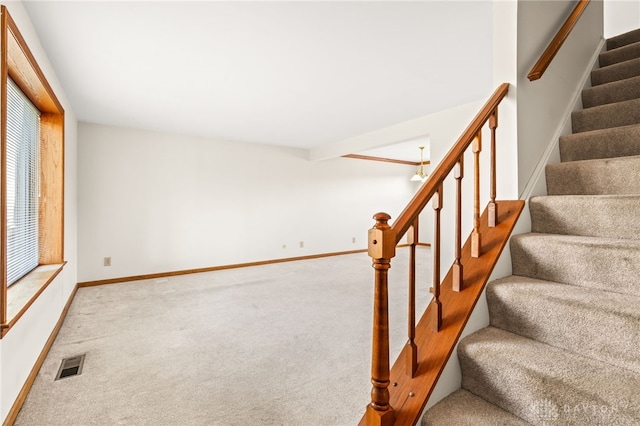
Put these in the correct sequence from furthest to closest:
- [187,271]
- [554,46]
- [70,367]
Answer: [187,271]
[70,367]
[554,46]

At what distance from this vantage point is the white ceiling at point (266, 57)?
1960mm

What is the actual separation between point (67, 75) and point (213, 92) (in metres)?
1.26

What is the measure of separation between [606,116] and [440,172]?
58.6 inches

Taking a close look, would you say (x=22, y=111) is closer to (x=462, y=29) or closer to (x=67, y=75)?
(x=67, y=75)

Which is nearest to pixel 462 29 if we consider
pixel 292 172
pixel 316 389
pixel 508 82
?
pixel 508 82

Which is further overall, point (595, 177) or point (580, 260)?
point (595, 177)

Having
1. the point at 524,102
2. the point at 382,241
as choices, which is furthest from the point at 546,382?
the point at 524,102

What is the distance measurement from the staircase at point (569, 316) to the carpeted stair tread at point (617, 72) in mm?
849

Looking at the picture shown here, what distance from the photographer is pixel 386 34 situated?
2.19 metres

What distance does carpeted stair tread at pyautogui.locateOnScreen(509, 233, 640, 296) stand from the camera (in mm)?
1201

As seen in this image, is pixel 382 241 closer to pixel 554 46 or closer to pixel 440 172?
pixel 440 172

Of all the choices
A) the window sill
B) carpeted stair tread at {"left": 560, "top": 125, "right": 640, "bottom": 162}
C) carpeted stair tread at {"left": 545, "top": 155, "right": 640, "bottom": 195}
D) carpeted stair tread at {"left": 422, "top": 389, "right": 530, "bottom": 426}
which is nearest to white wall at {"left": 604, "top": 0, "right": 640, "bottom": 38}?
carpeted stair tread at {"left": 560, "top": 125, "right": 640, "bottom": 162}

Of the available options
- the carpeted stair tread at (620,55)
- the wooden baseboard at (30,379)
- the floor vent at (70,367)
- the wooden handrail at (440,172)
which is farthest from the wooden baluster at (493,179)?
the floor vent at (70,367)

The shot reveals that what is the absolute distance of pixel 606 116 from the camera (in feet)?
6.35
